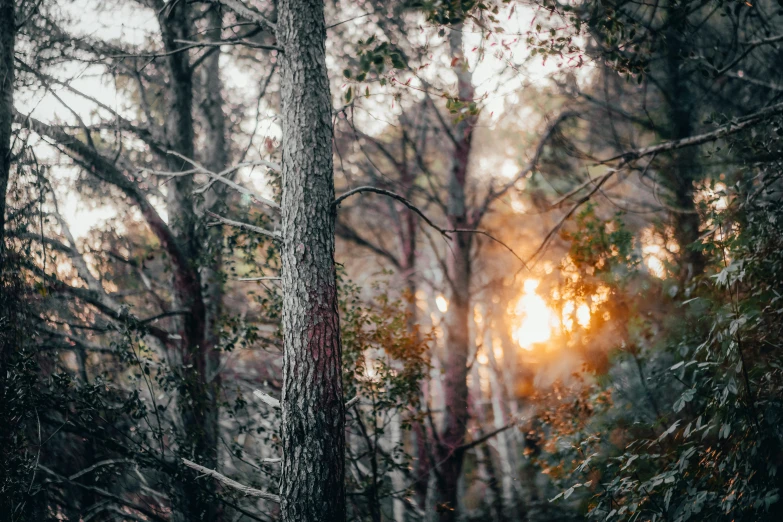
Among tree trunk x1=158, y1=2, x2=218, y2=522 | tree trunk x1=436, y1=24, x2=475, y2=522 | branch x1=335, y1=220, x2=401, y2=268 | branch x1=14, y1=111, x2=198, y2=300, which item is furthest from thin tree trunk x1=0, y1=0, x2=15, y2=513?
branch x1=335, y1=220, x2=401, y2=268

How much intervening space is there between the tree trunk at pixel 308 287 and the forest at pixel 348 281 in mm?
19

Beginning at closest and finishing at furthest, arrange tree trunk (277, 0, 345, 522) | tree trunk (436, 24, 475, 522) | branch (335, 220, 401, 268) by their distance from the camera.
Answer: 1. tree trunk (277, 0, 345, 522)
2. tree trunk (436, 24, 475, 522)
3. branch (335, 220, 401, 268)

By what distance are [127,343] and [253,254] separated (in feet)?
6.97

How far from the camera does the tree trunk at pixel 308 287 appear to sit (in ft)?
12.6

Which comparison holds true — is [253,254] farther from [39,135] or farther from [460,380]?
[460,380]

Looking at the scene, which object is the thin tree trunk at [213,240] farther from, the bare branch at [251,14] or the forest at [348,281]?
the bare branch at [251,14]

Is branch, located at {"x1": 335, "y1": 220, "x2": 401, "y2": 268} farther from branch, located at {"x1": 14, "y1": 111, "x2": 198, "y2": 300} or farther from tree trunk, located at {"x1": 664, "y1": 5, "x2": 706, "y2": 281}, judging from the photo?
tree trunk, located at {"x1": 664, "y1": 5, "x2": 706, "y2": 281}

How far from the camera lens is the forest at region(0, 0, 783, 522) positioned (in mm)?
4168

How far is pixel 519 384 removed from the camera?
64.4 feet

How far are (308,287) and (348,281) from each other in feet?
10.7

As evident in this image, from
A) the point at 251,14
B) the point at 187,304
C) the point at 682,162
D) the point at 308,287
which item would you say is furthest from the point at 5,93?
the point at 682,162

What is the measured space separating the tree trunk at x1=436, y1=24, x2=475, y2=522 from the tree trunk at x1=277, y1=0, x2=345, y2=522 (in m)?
4.32

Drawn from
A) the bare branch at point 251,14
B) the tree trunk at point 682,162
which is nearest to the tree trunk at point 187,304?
the bare branch at point 251,14

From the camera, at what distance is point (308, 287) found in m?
4.06
